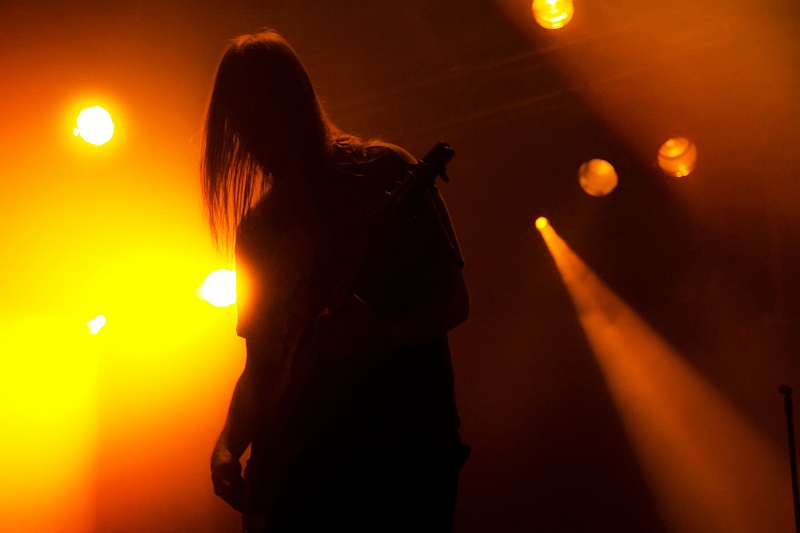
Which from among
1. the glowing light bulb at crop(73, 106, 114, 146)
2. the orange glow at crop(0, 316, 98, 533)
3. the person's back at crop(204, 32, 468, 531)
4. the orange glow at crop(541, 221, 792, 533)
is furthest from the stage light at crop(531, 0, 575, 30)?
the orange glow at crop(0, 316, 98, 533)

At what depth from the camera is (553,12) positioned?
3475 mm

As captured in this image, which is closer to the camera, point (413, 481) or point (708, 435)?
point (413, 481)

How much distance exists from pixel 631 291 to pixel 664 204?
0.50 metres

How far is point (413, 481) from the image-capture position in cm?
113

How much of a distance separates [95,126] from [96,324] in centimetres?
100

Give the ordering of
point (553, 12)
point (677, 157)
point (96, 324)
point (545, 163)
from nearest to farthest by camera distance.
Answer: point (553, 12) < point (96, 324) < point (677, 157) < point (545, 163)

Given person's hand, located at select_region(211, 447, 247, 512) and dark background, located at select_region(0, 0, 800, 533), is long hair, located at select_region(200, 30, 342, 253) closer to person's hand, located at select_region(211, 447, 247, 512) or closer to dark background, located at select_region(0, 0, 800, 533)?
person's hand, located at select_region(211, 447, 247, 512)

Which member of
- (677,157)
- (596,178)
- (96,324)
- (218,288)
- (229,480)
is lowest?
(229,480)

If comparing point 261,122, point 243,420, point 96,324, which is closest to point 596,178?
point 96,324

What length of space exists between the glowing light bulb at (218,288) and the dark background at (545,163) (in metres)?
0.29

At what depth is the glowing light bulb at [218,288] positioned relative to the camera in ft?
12.7

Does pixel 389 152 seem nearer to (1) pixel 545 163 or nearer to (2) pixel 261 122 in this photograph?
(2) pixel 261 122

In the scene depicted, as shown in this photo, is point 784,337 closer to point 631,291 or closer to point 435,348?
point 631,291

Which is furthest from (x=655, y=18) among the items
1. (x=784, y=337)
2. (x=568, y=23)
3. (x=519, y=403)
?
(x=519, y=403)
